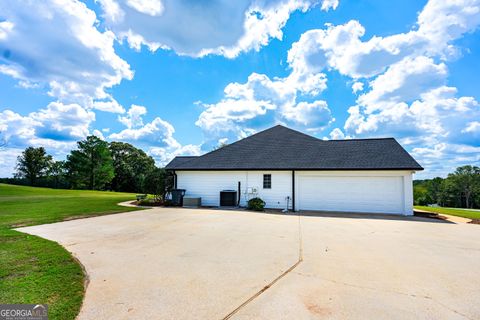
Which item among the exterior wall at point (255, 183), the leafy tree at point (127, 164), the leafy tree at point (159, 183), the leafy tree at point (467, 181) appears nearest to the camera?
the exterior wall at point (255, 183)

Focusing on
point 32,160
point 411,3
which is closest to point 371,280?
point 411,3

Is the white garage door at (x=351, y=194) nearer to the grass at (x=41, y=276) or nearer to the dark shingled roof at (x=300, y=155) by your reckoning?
the dark shingled roof at (x=300, y=155)

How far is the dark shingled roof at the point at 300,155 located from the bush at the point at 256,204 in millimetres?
A: 1971

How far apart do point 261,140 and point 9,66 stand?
14.7 metres

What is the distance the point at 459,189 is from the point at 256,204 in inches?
2527

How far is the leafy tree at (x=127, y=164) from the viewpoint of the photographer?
1801 inches

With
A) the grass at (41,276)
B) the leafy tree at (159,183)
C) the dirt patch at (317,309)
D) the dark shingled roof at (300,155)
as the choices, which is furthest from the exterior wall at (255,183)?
the dirt patch at (317,309)

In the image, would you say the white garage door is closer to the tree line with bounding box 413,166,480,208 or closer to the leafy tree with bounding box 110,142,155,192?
the leafy tree with bounding box 110,142,155,192

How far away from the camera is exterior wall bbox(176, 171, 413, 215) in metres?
12.4

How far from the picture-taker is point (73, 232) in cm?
720

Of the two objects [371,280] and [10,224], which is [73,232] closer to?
[10,224]

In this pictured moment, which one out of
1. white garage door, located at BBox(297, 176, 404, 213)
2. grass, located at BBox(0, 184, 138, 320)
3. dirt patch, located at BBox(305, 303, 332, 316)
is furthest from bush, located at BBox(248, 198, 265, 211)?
dirt patch, located at BBox(305, 303, 332, 316)

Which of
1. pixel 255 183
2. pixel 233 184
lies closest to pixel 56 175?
pixel 233 184

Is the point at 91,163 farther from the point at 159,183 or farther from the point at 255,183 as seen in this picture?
the point at 255,183
